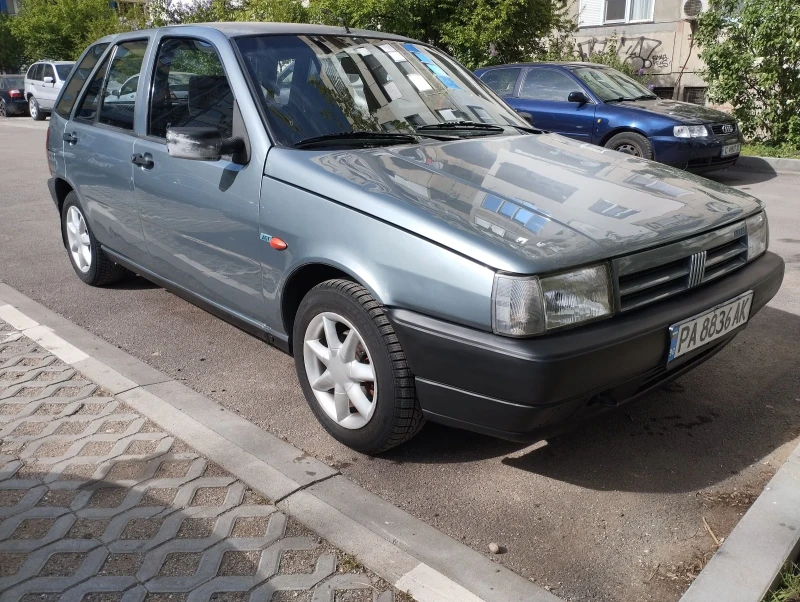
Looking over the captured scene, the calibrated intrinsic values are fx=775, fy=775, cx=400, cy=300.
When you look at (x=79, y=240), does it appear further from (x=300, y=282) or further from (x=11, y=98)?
(x=11, y=98)

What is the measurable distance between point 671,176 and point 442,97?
123cm

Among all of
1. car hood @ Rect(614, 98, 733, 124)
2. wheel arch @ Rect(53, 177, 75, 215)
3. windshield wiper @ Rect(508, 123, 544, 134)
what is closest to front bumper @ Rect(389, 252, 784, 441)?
windshield wiper @ Rect(508, 123, 544, 134)

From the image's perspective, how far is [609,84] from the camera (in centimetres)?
1070

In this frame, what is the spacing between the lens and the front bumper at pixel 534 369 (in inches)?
100

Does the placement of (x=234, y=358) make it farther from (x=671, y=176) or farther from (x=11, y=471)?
(x=671, y=176)

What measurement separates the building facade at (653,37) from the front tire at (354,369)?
1609 cm

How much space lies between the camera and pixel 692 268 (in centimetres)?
300

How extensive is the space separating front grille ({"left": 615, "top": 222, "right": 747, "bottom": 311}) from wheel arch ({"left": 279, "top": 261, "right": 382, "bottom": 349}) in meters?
1.02

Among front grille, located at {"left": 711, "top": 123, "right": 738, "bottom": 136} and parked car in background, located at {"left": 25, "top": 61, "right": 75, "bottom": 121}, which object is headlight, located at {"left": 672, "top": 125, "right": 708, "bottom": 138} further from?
parked car in background, located at {"left": 25, "top": 61, "right": 75, "bottom": 121}

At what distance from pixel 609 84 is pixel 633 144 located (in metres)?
1.30

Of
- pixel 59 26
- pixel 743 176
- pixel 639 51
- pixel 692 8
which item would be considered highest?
pixel 59 26

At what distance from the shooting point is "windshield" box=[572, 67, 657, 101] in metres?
10.4

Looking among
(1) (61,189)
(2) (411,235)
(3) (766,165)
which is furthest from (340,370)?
(3) (766,165)

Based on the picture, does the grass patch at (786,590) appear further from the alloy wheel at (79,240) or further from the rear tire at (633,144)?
the rear tire at (633,144)
